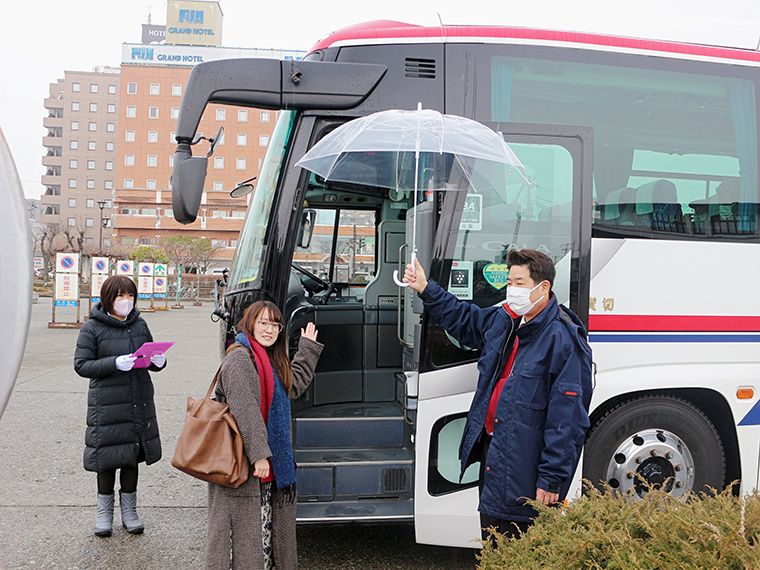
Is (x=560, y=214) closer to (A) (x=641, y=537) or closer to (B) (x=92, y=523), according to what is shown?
(A) (x=641, y=537)

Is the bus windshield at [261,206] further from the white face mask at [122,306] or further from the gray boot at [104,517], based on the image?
the gray boot at [104,517]

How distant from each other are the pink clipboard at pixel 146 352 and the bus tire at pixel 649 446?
9.32 ft

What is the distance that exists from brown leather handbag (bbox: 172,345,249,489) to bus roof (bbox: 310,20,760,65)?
231 cm

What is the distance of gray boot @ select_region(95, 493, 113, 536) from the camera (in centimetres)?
419

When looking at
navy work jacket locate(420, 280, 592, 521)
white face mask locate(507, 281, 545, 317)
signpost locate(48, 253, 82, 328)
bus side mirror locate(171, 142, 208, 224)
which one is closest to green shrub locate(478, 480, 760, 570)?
navy work jacket locate(420, 280, 592, 521)

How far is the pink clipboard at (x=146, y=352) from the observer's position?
4.00 metres

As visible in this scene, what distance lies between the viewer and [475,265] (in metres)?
3.58

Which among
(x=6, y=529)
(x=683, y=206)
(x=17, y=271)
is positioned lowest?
(x=6, y=529)

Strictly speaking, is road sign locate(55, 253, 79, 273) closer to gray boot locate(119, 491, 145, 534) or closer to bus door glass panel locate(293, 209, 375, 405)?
bus door glass panel locate(293, 209, 375, 405)

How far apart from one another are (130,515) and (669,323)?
3.90 metres

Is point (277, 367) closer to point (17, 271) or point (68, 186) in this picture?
point (17, 271)

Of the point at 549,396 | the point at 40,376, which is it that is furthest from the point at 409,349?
the point at 40,376

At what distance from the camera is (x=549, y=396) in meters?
2.76

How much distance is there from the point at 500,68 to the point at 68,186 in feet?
343
